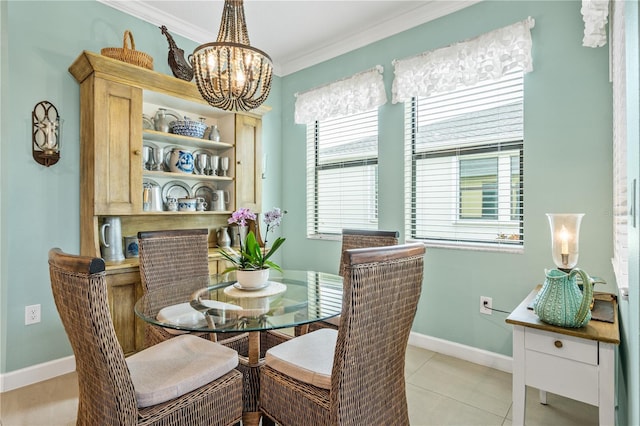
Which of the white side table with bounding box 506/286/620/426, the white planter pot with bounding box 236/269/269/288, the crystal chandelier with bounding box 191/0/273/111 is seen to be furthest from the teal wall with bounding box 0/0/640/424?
the white planter pot with bounding box 236/269/269/288

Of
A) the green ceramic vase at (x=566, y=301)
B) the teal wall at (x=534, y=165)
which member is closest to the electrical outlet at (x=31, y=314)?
the teal wall at (x=534, y=165)

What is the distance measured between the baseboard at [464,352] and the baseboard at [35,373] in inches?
106

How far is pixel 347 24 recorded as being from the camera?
3109 millimetres

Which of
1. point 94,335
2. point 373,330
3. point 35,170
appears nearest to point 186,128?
point 35,170

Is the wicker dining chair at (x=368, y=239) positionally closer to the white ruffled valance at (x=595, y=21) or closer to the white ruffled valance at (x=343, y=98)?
the white ruffled valance at (x=343, y=98)

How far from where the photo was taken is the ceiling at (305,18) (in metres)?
2.77

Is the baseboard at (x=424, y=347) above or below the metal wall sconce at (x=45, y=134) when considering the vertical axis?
below

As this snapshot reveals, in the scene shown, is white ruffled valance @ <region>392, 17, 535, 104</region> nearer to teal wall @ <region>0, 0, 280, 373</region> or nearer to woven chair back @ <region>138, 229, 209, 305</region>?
woven chair back @ <region>138, 229, 209, 305</region>

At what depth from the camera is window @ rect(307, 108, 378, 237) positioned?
3273 millimetres

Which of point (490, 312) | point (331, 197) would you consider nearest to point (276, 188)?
point (331, 197)

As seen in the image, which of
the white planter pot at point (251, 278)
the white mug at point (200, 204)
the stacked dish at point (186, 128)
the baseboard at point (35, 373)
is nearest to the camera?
the white planter pot at point (251, 278)

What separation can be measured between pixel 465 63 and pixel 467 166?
30.7 inches

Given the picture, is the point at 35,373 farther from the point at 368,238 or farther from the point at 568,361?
the point at 568,361

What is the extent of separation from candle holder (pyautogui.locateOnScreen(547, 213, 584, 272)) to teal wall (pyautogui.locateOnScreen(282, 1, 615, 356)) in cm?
46
